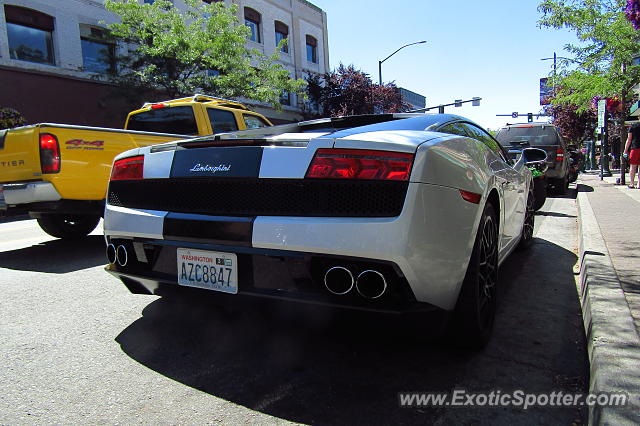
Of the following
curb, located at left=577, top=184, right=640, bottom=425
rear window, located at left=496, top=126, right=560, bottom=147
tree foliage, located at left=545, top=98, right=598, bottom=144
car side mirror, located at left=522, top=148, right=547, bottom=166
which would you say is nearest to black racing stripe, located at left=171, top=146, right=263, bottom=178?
curb, located at left=577, top=184, right=640, bottom=425

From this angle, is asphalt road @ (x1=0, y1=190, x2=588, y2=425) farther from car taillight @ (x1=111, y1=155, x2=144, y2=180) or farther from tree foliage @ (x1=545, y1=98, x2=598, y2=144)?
tree foliage @ (x1=545, y1=98, x2=598, y2=144)

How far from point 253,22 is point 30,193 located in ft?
79.3

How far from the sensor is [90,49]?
17.5 m

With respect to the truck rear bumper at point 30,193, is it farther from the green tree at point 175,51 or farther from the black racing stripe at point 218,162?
the green tree at point 175,51

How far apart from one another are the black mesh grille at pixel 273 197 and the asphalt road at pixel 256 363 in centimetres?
49

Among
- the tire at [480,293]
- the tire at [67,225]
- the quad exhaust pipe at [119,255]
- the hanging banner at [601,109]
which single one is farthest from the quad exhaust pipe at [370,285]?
the hanging banner at [601,109]

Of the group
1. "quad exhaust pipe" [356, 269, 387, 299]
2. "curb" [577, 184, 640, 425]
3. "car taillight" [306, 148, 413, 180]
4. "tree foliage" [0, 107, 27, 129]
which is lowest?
"curb" [577, 184, 640, 425]

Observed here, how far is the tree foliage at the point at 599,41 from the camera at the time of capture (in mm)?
11742

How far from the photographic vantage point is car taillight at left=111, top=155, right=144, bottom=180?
278 centimetres

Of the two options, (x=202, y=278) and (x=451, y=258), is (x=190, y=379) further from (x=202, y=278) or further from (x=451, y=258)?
(x=451, y=258)

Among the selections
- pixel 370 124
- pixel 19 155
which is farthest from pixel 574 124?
pixel 19 155

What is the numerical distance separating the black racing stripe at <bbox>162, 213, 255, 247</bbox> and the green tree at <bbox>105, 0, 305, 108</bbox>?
574 inches

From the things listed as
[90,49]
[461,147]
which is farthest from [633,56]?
[90,49]

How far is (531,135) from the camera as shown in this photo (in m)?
11.0
